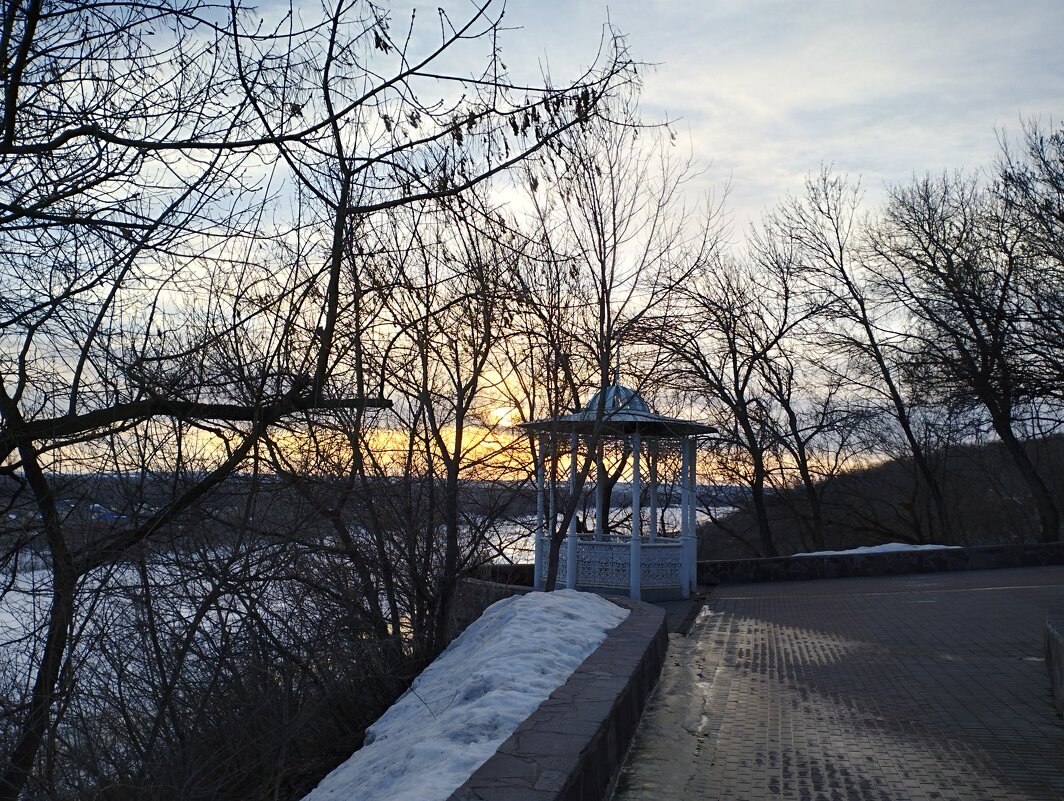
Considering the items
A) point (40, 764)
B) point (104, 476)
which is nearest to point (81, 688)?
point (40, 764)

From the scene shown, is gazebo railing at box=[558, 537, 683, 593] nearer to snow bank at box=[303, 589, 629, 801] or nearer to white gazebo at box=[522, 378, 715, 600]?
white gazebo at box=[522, 378, 715, 600]

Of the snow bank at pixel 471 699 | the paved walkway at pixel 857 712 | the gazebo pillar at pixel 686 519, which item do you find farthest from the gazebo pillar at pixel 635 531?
the snow bank at pixel 471 699

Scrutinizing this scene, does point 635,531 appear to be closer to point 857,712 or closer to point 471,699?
point 857,712

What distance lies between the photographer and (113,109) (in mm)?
4242

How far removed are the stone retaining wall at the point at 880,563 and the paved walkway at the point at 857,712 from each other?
5.58m

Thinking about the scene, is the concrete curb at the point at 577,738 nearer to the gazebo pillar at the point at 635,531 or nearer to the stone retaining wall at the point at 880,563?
the gazebo pillar at the point at 635,531

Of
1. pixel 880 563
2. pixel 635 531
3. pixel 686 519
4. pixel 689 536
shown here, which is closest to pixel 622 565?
pixel 635 531

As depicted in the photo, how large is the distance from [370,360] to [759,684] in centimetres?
400

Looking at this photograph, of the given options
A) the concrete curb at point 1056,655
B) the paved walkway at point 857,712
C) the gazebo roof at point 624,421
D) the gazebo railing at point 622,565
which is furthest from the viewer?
the gazebo railing at point 622,565

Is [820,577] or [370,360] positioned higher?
[370,360]

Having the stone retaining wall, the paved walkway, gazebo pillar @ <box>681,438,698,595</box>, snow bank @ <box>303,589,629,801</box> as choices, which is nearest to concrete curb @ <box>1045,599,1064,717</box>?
the paved walkway

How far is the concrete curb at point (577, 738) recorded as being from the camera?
373 centimetres

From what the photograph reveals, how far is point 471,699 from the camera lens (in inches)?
214

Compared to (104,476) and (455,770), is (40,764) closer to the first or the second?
(104,476)
